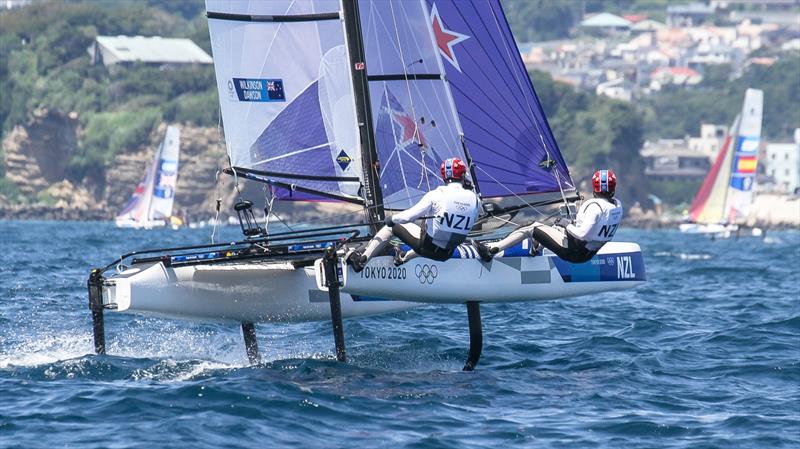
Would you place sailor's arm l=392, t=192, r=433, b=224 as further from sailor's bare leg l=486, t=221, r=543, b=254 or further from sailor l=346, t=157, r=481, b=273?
sailor's bare leg l=486, t=221, r=543, b=254

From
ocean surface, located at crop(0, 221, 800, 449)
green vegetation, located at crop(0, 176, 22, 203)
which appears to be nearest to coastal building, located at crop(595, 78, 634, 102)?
green vegetation, located at crop(0, 176, 22, 203)

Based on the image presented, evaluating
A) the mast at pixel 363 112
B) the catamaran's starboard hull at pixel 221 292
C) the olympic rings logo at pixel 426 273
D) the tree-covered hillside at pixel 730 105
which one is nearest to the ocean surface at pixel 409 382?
the catamaran's starboard hull at pixel 221 292

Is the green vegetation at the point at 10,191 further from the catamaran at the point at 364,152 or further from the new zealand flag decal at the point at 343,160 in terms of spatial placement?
the new zealand flag decal at the point at 343,160

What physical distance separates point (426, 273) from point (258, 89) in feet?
8.95

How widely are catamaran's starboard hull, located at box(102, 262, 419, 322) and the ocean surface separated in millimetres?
422

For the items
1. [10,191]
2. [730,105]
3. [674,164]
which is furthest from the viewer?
[730,105]

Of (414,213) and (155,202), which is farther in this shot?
(155,202)

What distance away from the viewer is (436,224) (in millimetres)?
12805

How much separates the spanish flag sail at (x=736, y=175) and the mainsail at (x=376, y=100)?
40.0 meters

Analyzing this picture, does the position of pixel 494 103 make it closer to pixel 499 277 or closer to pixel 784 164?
pixel 499 277

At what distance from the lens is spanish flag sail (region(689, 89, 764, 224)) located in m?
57.6

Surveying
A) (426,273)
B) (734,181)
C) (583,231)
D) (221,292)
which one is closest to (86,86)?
(734,181)

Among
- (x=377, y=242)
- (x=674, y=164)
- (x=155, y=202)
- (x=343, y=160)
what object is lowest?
(x=377, y=242)

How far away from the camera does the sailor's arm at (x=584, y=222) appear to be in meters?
13.3
